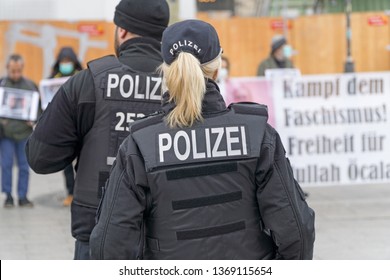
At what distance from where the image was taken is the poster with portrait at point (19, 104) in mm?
10336

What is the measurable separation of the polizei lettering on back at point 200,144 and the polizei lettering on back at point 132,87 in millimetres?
964

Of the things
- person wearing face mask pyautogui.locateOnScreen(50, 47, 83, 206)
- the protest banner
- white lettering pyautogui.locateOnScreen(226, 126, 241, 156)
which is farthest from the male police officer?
person wearing face mask pyautogui.locateOnScreen(50, 47, 83, 206)

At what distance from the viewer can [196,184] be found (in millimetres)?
3113

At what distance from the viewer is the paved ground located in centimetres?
777

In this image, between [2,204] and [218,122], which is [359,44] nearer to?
[2,204]

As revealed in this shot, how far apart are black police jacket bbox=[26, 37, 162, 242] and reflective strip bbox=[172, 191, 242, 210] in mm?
1018

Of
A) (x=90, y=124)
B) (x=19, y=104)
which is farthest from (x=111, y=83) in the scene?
(x=19, y=104)

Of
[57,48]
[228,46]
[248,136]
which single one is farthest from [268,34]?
[248,136]

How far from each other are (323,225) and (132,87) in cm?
525

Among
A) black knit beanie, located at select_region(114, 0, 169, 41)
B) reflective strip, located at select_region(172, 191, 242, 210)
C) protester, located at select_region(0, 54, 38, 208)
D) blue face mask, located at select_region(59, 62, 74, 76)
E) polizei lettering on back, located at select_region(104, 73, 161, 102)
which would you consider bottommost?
protester, located at select_region(0, 54, 38, 208)

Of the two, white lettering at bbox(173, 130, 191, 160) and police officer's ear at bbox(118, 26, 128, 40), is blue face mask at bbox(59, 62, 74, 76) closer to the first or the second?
police officer's ear at bbox(118, 26, 128, 40)

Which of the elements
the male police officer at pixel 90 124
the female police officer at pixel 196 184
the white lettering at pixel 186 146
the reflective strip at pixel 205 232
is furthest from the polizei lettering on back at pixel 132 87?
the reflective strip at pixel 205 232

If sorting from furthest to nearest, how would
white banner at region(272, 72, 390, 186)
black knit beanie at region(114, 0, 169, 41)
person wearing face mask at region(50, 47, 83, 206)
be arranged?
person wearing face mask at region(50, 47, 83, 206) → white banner at region(272, 72, 390, 186) → black knit beanie at region(114, 0, 169, 41)

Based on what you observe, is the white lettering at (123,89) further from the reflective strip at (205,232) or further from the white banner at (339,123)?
the white banner at (339,123)
